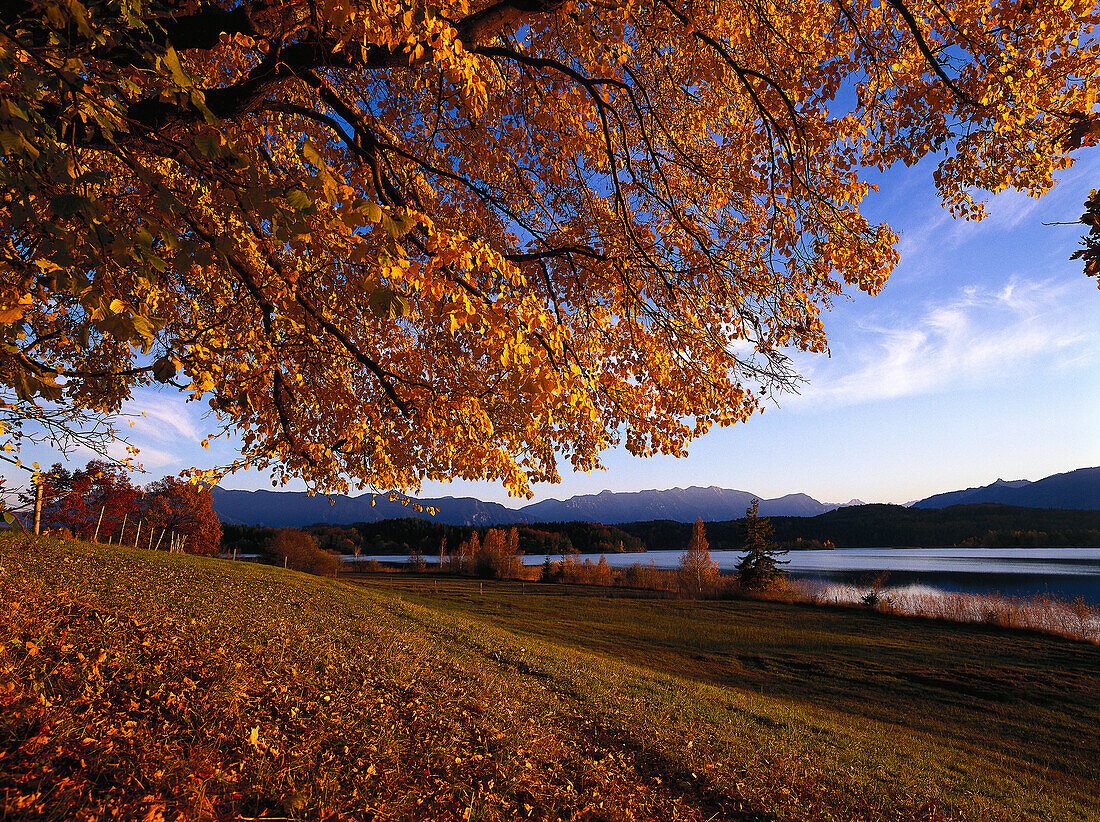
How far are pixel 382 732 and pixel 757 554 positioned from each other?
48597 millimetres

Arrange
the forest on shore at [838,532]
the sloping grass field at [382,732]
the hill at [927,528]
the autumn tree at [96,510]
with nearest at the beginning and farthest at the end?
the sloping grass field at [382,732]
the autumn tree at [96,510]
the forest on shore at [838,532]
the hill at [927,528]

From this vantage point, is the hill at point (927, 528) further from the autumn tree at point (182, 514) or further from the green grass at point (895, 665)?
the autumn tree at point (182, 514)

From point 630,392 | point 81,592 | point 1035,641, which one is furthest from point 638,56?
point 1035,641

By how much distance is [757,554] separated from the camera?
154ft

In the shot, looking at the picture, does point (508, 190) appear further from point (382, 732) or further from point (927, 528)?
point (927, 528)

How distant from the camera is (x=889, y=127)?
579 cm

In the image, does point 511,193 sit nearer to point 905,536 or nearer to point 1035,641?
point 1035,641

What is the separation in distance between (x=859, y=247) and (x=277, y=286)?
23.9 ft

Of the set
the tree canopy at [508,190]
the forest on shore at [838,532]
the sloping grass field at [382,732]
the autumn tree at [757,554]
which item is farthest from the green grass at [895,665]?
the forest on shore at [838,532]

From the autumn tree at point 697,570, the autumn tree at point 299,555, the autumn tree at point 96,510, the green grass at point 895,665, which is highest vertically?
the autumn tree at point 96,510

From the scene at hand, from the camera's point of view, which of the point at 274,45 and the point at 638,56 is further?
the point at 638,56

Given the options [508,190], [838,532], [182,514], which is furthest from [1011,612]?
[838,532]

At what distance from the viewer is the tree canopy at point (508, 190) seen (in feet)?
14.0

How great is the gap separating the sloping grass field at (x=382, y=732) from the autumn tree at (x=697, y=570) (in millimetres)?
34127
